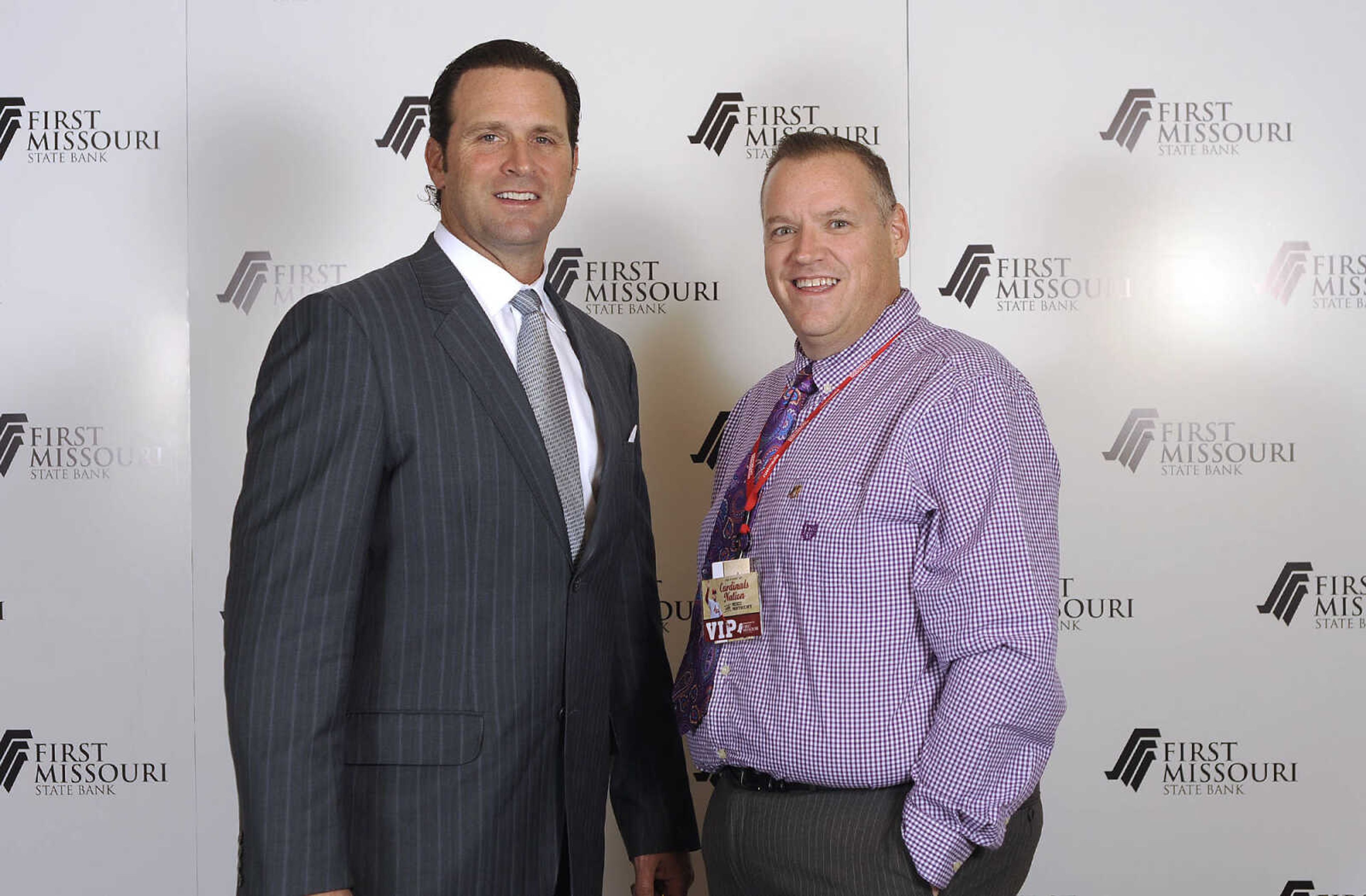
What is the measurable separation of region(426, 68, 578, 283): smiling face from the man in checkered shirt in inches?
18.4

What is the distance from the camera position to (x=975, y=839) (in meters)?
1.66

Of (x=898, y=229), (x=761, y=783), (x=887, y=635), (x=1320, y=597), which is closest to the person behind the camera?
(x=887, y=635)

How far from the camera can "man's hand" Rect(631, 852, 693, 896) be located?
213cm

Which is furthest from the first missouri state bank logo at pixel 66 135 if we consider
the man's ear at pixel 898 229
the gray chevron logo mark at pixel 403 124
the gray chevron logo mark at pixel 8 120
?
the man's ear at pixel 898 229

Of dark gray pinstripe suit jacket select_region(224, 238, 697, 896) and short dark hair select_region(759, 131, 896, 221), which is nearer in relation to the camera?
dark gray pinstripe suit jacket select_region(224, 238, 697, 896)

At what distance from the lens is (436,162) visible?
6.57ft

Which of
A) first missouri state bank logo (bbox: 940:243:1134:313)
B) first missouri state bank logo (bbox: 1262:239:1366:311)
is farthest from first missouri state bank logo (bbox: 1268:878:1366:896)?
first missouri state bank logo (bbox: 940:243:1134:313)

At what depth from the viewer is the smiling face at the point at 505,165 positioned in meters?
1.88

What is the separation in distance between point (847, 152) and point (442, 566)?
104 centimetres

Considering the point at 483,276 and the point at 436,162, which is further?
the point at 436,162

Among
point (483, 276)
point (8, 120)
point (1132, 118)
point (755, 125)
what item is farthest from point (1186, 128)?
point (8, 120)

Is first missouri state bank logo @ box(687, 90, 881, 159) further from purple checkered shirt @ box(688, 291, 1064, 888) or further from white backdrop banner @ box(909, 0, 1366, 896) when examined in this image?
purple checkered shirt @ box(688, 291, 1064, 888)

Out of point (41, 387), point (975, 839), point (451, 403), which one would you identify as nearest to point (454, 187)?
point (451, 403)

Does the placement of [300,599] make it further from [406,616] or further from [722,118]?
[722,118]
